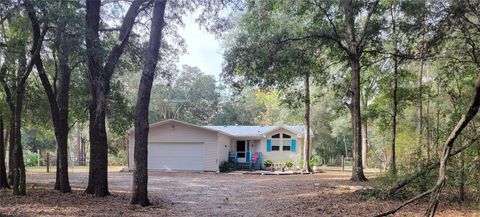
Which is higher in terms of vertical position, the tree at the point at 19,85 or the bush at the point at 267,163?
the tree at the point at 19,85

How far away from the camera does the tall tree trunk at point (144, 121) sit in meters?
10.3

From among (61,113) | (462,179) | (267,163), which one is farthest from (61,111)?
(267,163)

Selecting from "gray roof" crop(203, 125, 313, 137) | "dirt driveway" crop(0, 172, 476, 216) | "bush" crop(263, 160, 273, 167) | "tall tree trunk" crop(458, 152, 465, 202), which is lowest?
"bush" crop(263, 160, 273, 167)

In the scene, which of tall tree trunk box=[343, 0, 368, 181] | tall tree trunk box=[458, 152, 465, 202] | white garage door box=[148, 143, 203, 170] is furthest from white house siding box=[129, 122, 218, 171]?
tall tree trunk box=[458, 152, 465, 202]

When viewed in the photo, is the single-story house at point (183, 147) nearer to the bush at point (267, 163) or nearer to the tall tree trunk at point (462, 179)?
the bush at point (267, 163)

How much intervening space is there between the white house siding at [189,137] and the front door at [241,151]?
3857mm

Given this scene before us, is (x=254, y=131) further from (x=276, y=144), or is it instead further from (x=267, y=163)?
(x=267, y=163)

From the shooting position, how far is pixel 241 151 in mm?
31656

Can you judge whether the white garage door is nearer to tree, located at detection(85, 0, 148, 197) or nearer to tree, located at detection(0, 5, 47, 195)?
tree, located at detection(85, 0, 148, 197)

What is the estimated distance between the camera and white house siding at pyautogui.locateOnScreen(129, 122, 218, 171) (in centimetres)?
2706

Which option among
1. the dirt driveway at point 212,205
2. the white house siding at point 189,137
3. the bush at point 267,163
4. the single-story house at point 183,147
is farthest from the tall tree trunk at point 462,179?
the bush at point 267,163

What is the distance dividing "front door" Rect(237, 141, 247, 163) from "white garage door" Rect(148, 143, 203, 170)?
4.22 meters

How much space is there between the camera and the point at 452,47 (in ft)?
41.5

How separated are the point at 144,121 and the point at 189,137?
55.8 feet
